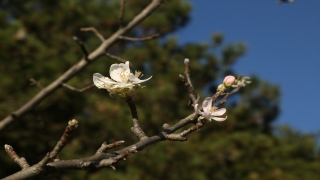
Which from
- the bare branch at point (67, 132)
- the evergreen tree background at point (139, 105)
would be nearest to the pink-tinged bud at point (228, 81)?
the bare branch at point (67, 132)

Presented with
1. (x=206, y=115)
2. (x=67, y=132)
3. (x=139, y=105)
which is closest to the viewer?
(x=67, y=132)

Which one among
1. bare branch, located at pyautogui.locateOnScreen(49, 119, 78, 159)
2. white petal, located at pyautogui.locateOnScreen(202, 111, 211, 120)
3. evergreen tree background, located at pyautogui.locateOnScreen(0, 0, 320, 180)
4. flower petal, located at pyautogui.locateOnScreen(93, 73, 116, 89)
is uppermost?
evergreen tree background, located at pyautogui.locateOnScreen(0, 0, 320, 180)

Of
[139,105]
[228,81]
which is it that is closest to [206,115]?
[228,81]

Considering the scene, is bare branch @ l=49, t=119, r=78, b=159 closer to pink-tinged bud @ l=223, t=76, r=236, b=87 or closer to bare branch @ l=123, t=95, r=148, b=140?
bare branch @ l=123, t=95, r=148, b=140

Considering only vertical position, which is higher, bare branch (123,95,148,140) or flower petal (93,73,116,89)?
flower petal (93,73,116,89)

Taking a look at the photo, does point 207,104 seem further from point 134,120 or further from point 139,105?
point 139,105

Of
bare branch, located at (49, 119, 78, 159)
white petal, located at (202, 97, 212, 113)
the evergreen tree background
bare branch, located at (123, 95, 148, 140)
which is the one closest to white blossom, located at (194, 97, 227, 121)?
white petal, located at (202, 97, 212, 113)

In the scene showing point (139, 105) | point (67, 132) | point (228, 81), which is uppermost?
point (139, 105)

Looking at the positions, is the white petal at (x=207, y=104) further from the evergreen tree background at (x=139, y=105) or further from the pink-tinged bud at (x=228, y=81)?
the evergreen tree background at (x=139, y=105)
